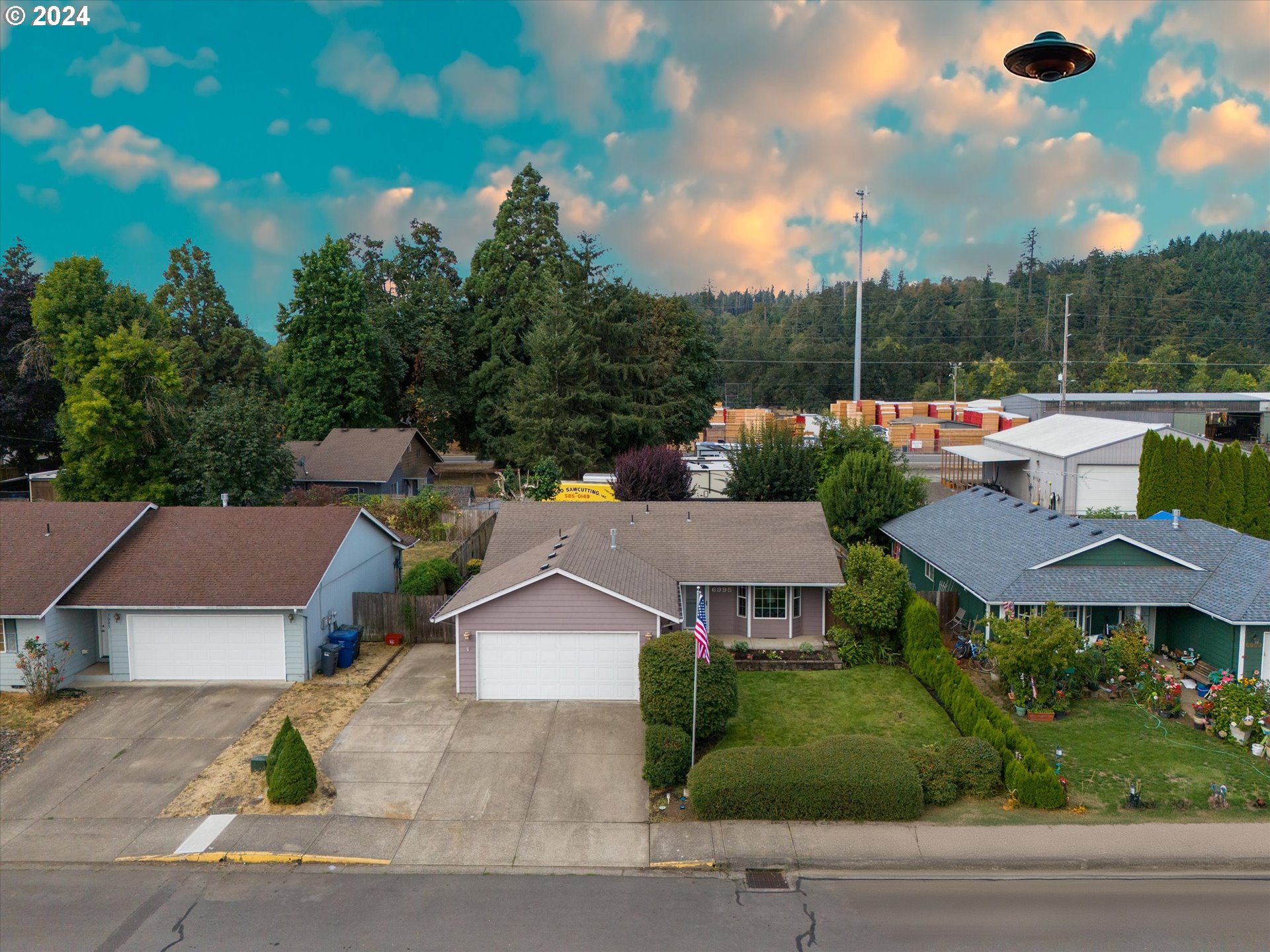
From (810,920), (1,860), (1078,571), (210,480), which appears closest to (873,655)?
(1078,571)

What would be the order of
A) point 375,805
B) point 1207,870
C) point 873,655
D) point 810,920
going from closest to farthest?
1. point 810,920
2. point 1207,870
3. point 375,805
4. point 873,655

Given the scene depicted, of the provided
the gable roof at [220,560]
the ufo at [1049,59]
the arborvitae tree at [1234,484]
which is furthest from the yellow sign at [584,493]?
the ufo at [1049,59]

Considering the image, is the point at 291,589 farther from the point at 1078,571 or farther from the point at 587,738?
the point at 1078,571

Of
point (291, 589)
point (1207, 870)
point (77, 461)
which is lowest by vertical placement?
point (1207, 870)

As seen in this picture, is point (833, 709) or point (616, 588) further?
point (616, 588)

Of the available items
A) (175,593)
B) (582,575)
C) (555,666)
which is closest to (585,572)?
(582,575)

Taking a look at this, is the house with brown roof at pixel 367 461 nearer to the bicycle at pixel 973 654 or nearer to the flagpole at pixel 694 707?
the bicycle at pixel 973 654

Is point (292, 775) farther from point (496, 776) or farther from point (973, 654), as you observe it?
point (973, 654)
